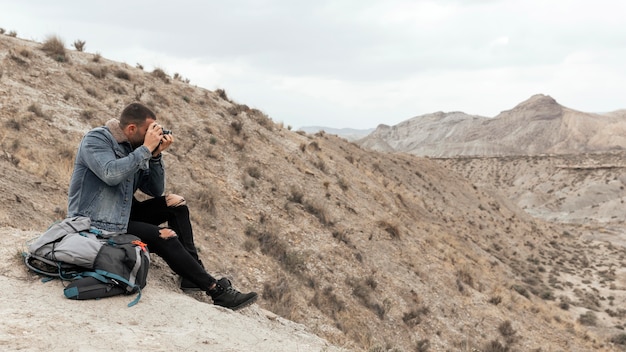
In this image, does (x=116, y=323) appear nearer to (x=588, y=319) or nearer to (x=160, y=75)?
(x=160, y=75)

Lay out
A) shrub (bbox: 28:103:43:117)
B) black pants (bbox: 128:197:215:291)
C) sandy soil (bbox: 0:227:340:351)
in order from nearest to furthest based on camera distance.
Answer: sandy soil (bbox: 0:227:340:351) → black pants (bbox: 128:197:215:291) → shrub (bbox: 28:103:43:117)

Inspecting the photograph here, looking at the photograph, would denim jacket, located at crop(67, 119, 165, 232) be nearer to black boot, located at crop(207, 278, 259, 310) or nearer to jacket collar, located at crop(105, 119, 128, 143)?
jacket collar, located at crop(105, 119, 128, 143)

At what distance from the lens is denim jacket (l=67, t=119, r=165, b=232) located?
434 centimetres

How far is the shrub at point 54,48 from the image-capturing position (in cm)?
1566

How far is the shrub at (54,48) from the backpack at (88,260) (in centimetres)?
1373

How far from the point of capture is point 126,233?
191 inches

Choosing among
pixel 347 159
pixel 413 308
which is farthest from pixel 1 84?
pixel 347 159

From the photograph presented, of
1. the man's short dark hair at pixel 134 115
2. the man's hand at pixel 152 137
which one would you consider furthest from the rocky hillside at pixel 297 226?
the man's short dark hair at pixel 134 115

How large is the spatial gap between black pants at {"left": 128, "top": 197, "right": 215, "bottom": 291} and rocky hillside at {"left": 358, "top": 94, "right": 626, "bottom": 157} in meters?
107

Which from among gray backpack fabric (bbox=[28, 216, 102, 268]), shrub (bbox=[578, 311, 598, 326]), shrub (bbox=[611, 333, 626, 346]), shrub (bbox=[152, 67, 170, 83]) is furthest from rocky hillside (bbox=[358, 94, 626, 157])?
gray backpack fabric (bbox=[28, 216, 102, 268])

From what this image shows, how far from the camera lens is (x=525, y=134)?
119750mm

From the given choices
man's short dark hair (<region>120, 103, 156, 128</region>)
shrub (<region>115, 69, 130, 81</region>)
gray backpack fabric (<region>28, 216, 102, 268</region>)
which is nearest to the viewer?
gray backpack fabric (<region>28, 216, 102, 268</region>)

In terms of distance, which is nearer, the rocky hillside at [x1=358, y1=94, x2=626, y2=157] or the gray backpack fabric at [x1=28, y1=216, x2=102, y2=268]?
the gray backpack fabric at [x1=28, y1=216, x2=102, y2=268]

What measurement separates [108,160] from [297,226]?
30.4 feet
